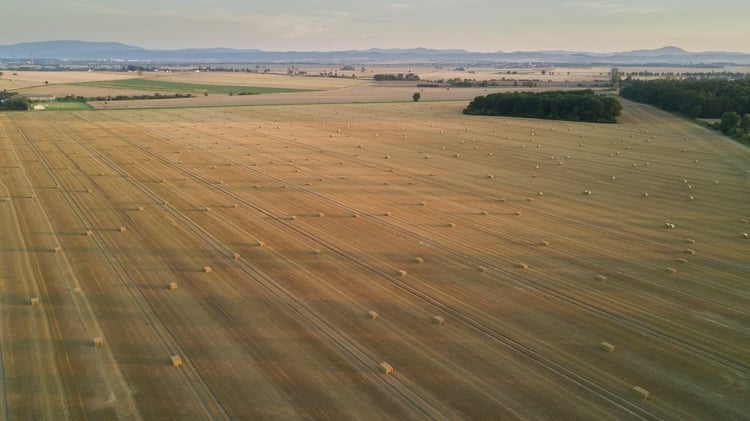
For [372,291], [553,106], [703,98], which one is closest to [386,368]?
[372,291]

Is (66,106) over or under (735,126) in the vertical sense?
over

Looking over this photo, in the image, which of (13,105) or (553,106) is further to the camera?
(13,105)

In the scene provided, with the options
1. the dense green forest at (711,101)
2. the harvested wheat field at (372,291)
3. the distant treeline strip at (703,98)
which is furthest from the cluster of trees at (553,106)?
the harvested wheat field at (372,291)

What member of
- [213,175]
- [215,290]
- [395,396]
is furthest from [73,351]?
[213,175]

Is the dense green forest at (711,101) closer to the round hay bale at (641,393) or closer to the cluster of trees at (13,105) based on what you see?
the round hay bale at (641,393)

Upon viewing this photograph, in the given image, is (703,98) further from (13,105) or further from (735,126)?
(13,105)

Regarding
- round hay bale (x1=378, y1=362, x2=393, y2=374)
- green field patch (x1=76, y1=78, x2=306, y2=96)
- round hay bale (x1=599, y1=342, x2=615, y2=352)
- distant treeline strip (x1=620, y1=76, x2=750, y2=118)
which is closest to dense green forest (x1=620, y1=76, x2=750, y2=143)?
distant treeline strip (x1=620, y1=76, x2=750, y2=118)

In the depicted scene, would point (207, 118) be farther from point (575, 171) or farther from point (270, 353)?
point (270, 353)

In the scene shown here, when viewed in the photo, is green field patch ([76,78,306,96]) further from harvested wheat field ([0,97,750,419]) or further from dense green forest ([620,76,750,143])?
harvested wheat field ([0,97,750,419])

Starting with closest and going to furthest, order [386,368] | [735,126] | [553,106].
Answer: [386,368], [735,126], [553,106]
